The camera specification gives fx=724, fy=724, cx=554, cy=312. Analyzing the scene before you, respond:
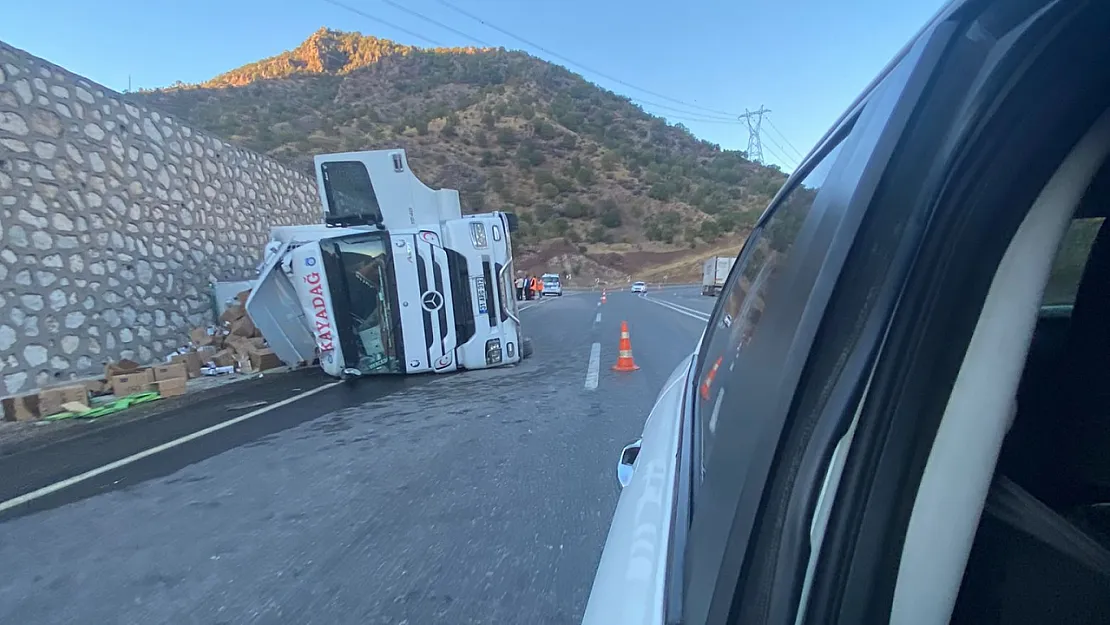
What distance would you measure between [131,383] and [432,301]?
12.1 ft

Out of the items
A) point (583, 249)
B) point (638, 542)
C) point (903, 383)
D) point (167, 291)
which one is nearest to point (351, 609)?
point (638, 542)

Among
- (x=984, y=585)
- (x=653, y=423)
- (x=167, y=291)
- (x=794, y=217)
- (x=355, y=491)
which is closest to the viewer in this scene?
(x=984, y=585)

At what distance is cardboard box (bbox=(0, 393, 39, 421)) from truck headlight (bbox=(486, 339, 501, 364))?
5.14 meters

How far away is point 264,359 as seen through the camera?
10875 mm

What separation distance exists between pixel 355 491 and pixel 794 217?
3829mm

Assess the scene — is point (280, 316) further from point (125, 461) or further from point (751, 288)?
point (751, 288)

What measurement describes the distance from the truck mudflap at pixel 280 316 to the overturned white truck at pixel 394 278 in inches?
1.4

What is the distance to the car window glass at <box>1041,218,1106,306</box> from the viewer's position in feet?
3.43

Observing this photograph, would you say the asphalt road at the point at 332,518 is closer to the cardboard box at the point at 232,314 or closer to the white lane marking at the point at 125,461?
the white lane marking at the point at 125,461

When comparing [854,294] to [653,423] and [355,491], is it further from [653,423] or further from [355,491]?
[355,491]

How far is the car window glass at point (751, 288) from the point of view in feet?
4.76

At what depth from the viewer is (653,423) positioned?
9.02 ft

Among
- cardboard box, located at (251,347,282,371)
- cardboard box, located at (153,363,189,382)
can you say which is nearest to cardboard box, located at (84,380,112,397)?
cardboard box, located at (153,363,189,382)

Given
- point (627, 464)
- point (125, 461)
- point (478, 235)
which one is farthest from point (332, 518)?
point (478, 235)
